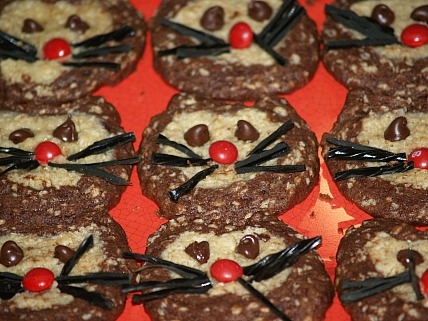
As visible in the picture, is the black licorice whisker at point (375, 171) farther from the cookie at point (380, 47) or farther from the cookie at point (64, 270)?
the cookie at point (64, 270)

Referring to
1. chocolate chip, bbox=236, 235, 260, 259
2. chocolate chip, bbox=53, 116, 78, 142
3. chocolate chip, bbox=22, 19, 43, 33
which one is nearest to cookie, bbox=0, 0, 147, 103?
chocolate chip, bbox=22, 19, 43, 33

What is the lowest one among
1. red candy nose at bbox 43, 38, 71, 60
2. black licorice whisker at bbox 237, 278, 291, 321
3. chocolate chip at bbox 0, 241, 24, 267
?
black licorice whisker at bbox 237, 278, 291, 321

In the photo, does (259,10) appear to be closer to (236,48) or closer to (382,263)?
(236,48)

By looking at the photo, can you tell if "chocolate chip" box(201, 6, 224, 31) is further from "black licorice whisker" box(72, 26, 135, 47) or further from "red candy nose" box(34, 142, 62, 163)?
"red candy nose" box(34, 142, 62, 163)

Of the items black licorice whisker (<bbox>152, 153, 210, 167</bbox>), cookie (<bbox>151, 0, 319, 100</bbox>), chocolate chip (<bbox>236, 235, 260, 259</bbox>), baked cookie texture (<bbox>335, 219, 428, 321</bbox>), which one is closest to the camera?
baked cookie texture (<bbox>335, 219, 428, 321</bbox>)

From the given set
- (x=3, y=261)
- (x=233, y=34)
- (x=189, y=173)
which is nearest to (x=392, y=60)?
(x=233, y=34)

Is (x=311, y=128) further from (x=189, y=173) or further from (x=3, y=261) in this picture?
(x=3, y=261)

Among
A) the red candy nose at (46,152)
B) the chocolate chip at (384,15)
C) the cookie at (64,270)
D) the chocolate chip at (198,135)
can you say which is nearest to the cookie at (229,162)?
the chocolate chip at (198,135)
